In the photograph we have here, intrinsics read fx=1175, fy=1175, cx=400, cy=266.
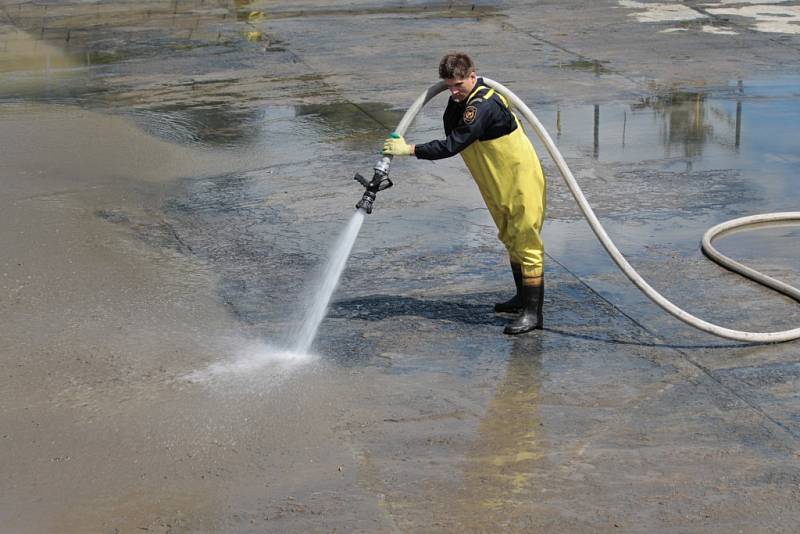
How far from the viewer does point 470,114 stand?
20.0 ft

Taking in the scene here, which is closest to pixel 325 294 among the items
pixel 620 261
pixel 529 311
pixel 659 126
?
pixel 529 311

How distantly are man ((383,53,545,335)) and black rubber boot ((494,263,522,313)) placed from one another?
87 millimetres

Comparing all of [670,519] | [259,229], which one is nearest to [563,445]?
[670,519]

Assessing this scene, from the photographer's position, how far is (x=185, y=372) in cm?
596

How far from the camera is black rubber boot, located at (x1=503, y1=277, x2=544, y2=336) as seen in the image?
21.0 ft

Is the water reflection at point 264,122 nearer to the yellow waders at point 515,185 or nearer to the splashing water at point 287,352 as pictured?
the splashing water at point 287,352

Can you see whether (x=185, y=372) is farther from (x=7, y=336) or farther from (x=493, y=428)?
(x=493, y=428)

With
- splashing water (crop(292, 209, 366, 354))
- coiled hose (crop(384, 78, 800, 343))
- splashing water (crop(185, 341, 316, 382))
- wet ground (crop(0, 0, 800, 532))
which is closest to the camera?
wet ground (crop(0, 0, 800, 532))

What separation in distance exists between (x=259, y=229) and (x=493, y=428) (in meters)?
3.47

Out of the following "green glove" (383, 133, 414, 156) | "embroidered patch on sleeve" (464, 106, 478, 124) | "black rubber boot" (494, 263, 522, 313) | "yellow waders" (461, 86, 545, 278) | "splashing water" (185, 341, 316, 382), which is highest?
"embroidered patch on sleeve" (464, 106, 478, 124)

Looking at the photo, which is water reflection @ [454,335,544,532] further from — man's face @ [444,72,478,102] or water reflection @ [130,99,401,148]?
water reflection @ [130,99,401,148]

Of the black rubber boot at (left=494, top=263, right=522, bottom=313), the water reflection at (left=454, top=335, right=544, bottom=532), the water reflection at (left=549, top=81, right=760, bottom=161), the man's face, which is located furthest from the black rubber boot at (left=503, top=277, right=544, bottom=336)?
the water reflection at (left=549, top=81, right=760, bottom=161)

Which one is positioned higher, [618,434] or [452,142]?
[452,142]

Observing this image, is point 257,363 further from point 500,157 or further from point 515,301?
point 500,157
